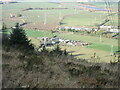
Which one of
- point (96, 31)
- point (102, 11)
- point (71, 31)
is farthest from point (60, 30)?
point (102, 11)

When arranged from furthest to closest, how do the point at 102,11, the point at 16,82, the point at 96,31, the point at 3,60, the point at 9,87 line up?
1. the point at 102,11
2. the point at 96,31
3. the point at 3,60
4. the point at 16,82
5. the point at 9,87

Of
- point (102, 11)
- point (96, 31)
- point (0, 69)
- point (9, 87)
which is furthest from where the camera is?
point (102, 11)

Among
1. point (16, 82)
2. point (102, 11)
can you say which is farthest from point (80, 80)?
point (102, 11)

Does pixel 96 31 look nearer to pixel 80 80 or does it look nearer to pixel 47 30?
pixel 47 30

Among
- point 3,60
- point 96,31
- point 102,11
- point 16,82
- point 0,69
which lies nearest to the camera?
point 16,82

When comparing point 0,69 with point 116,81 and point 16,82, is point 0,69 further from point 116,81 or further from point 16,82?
point 116,81

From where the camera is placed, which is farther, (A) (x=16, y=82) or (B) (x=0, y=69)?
(B) (x=0, y=69)

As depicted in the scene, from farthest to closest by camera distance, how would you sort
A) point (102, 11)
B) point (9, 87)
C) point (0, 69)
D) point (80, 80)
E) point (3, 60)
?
point (102, 11)
point (3, 60)
point (0, 69)
point (80, 80)
point (9, 87)

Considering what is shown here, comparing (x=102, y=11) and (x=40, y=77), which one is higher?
(x=102, y=11)

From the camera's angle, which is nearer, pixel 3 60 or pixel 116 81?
pixel 116 81
